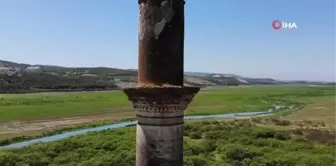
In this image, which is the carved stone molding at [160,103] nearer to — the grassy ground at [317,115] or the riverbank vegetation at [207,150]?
the riverbank vegetation at [207,150]

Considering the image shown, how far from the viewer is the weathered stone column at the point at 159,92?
14.3ft

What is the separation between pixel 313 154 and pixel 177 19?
21326 mm

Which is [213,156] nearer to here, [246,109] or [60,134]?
[60,134]

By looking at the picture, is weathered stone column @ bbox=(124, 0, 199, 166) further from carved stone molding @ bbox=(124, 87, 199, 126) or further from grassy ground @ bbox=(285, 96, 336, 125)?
grassy ground @ bbox=(285, 96, 336, 125)

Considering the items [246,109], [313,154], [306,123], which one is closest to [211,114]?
[246,109]

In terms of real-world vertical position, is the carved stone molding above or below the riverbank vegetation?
above

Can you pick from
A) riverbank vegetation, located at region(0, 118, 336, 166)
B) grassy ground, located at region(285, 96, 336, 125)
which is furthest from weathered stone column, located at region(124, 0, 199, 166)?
grassy ground, located at region(285, 96, 336, 125)

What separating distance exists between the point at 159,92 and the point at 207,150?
20.7 metres

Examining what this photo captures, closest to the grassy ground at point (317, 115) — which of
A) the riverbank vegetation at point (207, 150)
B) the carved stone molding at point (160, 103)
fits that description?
the riverbank vegetation at point (207, 150)

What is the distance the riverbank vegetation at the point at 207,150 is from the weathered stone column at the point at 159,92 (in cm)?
1494

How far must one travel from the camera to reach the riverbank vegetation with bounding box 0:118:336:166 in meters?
20.7

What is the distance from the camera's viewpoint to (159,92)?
4293mm

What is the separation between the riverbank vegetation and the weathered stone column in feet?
49.0

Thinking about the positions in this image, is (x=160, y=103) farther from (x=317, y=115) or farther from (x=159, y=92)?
(x=317, y=115)
